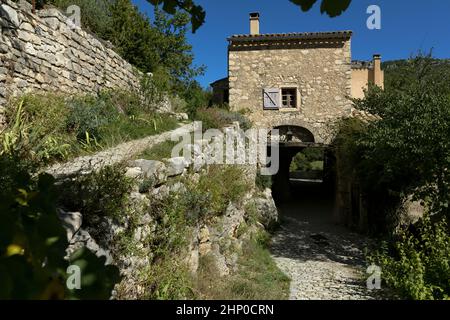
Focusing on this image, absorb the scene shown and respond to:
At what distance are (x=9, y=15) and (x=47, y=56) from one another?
93 cm

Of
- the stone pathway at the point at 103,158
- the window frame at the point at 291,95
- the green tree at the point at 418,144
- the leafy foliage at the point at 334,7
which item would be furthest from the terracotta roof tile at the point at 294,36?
the leafy foliage at the point at 334,7

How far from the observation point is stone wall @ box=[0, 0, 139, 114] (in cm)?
498

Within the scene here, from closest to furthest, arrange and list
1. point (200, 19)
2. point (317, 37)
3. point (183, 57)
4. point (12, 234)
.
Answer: point (12, 234), point (200, 19), point (317, 37), point (183, 57)

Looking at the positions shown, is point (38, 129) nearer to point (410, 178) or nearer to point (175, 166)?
point (175, 166)

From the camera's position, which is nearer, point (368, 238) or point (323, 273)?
point (323, 273)

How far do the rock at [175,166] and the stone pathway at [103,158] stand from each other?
1.66ft

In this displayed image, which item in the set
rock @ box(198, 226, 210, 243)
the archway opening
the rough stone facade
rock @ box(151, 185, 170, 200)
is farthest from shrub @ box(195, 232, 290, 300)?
the rough stone facade

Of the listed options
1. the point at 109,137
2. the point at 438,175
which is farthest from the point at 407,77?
the point at 109,137

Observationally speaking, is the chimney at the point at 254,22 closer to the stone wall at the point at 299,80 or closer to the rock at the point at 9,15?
the stone wall at the point at 299,80

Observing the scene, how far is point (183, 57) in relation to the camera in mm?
16984

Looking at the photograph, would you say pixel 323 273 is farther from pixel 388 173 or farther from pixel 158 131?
pixel 158 131

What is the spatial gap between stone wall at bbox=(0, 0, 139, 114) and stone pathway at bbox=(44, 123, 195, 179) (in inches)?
57.5

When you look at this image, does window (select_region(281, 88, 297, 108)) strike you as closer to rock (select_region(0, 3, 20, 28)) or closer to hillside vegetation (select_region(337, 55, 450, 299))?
hillside vegetation (select_region(337, 55, 450, 299))
